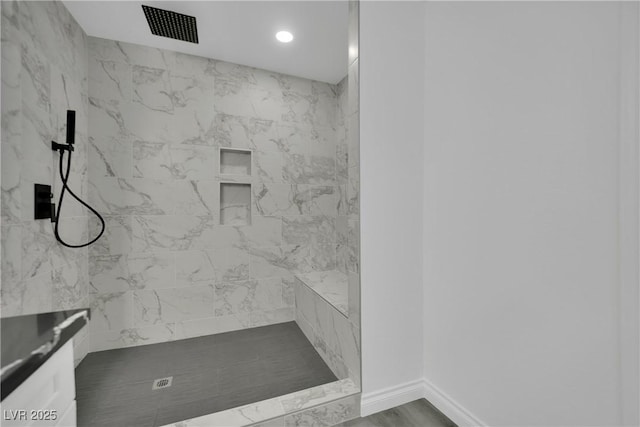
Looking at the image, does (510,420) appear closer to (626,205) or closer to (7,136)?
(626,205)

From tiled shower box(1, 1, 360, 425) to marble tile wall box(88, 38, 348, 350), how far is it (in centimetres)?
1

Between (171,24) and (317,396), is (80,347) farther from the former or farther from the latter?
(171,24)

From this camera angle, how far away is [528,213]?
41.3 inches

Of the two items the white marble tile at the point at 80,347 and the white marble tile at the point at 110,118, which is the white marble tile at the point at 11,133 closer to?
the white marble tile at the point at 110,118

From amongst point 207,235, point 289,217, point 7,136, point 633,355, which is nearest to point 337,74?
point 289,217

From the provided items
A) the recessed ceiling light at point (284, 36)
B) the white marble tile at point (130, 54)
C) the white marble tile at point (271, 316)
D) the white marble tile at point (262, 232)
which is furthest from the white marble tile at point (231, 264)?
the recessed ceiling light at point (284, 36)

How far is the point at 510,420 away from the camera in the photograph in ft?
3.65

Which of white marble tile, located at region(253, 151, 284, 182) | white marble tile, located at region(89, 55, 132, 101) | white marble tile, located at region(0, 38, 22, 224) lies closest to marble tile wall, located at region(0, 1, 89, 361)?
white marble tile, located at region(0, 38, 22, 224)

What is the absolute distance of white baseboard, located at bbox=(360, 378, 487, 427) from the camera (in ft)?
4.35

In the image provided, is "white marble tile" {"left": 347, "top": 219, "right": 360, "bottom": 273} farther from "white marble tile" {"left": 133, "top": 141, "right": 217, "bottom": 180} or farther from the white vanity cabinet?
"white marble tile" {"left": 133, "top": 141, "right": 217, "bottom": 180}

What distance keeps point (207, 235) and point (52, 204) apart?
44.2 inches

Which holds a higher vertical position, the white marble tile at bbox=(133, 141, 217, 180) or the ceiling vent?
the ceiling vent

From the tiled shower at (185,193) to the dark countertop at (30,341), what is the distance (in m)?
0.85

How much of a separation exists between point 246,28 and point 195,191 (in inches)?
55.6
